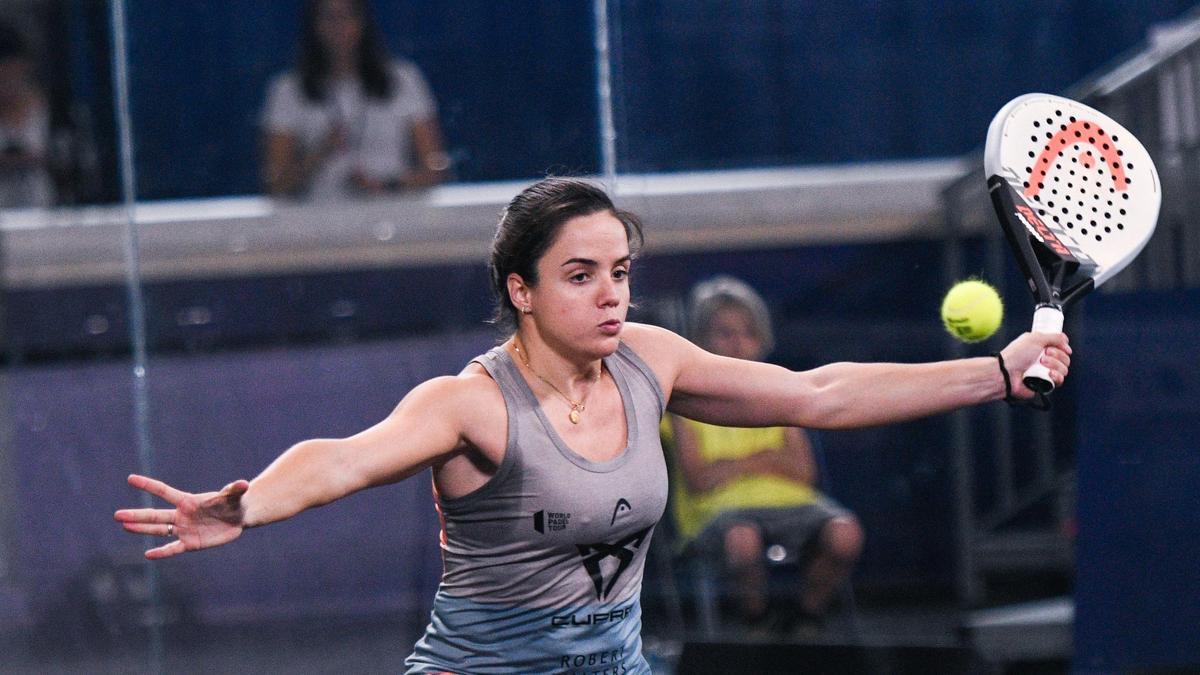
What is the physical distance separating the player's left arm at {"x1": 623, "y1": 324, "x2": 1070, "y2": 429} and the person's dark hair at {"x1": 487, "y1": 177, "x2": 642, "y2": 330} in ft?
0.72

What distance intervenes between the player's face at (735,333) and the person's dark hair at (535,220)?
186 centimetres

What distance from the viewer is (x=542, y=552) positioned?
252 cm

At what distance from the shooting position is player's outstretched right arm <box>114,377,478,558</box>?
2.31 m

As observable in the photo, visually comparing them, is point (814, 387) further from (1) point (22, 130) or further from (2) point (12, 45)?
(2) point (12, 45)

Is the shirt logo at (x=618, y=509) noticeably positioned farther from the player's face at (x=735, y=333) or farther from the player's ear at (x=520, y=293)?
the player's face at (x=735, y=333)

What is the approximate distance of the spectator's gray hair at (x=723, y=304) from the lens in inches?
178

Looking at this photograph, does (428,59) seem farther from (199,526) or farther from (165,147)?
(199,526)

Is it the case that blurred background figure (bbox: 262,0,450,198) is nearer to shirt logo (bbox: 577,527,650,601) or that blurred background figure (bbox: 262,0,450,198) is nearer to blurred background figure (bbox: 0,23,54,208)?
blurred background figure (bbox: 0,23,54,208)

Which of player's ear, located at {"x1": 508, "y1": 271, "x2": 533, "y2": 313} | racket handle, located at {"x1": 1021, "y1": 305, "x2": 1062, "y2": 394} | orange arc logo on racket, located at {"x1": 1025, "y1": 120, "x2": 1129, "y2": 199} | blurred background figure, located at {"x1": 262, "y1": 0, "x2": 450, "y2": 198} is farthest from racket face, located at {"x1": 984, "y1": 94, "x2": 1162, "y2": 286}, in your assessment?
blurred background figure, located at {"x1": 262, "y1": 0, "x2": 450, "y2": 198}

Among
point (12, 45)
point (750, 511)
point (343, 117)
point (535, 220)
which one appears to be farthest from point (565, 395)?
point (12, 45)

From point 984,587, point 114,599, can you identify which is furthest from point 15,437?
point 984,587

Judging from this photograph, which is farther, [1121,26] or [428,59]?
[1121,26]

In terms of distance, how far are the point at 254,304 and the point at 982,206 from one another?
2089 millimetres

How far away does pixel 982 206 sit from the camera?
4.71 meters
